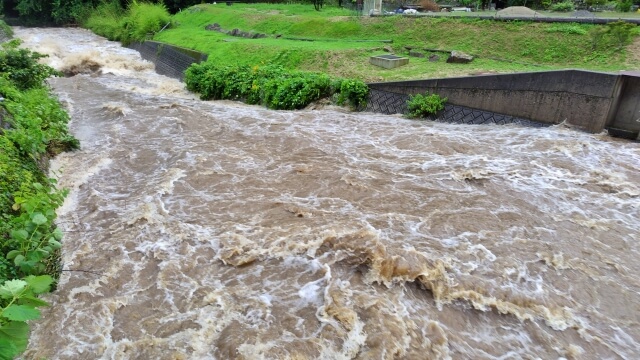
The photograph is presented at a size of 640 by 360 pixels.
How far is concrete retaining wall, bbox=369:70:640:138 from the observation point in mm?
9539

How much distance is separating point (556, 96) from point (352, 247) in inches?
295

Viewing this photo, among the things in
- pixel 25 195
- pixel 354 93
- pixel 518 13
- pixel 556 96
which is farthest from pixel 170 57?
pixel 556 96

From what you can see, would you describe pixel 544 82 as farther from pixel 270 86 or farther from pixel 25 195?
pixel 25 195

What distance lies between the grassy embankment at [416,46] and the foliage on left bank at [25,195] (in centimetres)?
807

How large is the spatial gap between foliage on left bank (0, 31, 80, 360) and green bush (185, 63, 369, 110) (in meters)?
5.45

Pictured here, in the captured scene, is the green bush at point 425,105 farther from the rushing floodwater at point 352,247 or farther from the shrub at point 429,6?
the shrub at point 429,6

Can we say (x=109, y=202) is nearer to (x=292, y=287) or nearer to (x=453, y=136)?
(x=292, y=287)

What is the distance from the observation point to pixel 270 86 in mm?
14422

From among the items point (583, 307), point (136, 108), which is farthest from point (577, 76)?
point (136, 108)

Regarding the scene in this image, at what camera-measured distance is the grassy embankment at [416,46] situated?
13.4 m

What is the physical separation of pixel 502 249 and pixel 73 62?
23506 millimetres

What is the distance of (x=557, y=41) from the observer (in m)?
14.3

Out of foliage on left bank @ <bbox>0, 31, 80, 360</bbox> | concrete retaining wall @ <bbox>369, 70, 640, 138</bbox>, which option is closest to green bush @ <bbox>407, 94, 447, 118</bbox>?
concrete retaining wall @ <bbox>369, 70, 640, 138</bbox>

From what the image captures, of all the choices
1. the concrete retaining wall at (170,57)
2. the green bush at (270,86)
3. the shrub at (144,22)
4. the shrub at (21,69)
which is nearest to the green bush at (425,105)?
the green bush at (270,86)
